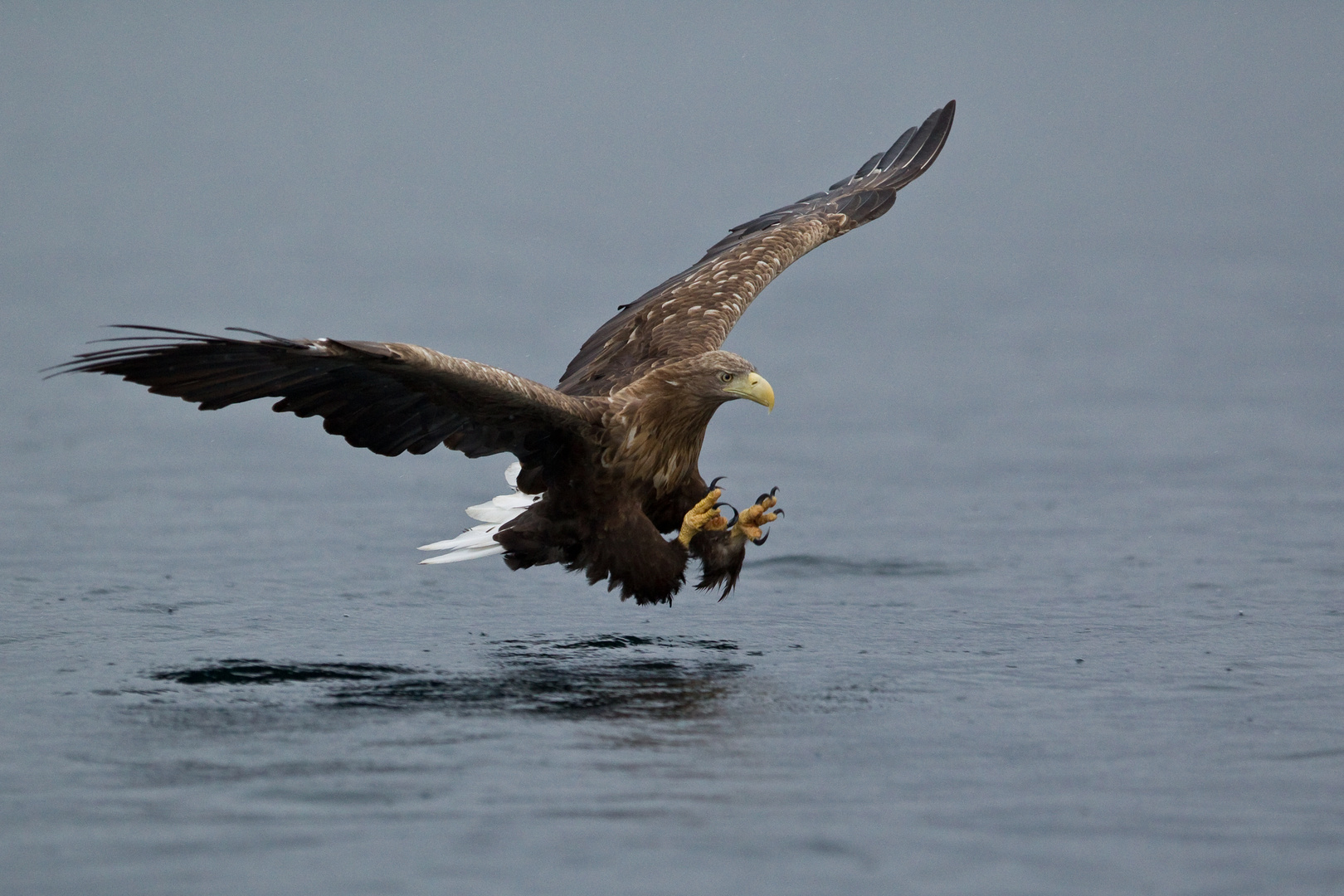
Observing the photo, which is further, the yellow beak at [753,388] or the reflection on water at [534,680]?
the yellow beak at [753,388]

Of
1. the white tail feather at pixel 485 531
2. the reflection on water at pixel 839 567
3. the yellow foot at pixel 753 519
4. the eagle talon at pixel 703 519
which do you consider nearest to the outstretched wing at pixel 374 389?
the white tail feather at pixel 485 531

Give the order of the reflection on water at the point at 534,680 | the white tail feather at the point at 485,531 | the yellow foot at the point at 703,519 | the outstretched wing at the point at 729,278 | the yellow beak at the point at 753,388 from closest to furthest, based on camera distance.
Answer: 1. the reflection on water at the point at 534,680
2. the yellow beak at the point at 753,388
3. the yellow foot at the point at 703,519
4. the white tail feather at the point at 485,531
5. the outstretched wing at the point at 729,278

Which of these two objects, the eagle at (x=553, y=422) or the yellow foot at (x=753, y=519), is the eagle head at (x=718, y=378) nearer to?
the eagle at (x=553, y=422)

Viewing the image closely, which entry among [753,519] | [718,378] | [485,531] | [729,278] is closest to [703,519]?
[753,519]

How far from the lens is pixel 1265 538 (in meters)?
9.54

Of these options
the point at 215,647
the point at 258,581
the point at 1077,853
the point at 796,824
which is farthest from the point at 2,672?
the point at 1077,853

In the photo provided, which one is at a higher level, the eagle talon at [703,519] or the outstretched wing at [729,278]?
the outstretched wing at [729,278]

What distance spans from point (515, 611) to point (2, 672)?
225cm

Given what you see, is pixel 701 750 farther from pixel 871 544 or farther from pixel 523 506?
pixel 871 544

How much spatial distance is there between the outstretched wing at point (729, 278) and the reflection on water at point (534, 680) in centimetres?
125

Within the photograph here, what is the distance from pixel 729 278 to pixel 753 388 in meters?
1.92

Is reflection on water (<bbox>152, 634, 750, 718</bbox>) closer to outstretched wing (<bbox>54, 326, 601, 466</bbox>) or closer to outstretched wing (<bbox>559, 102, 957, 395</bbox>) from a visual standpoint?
outstretched wing (<bbox>54, 326, 601, 466</bbox>)

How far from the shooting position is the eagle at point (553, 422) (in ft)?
21.3

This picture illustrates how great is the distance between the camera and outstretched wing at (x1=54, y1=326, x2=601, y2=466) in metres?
6.36
